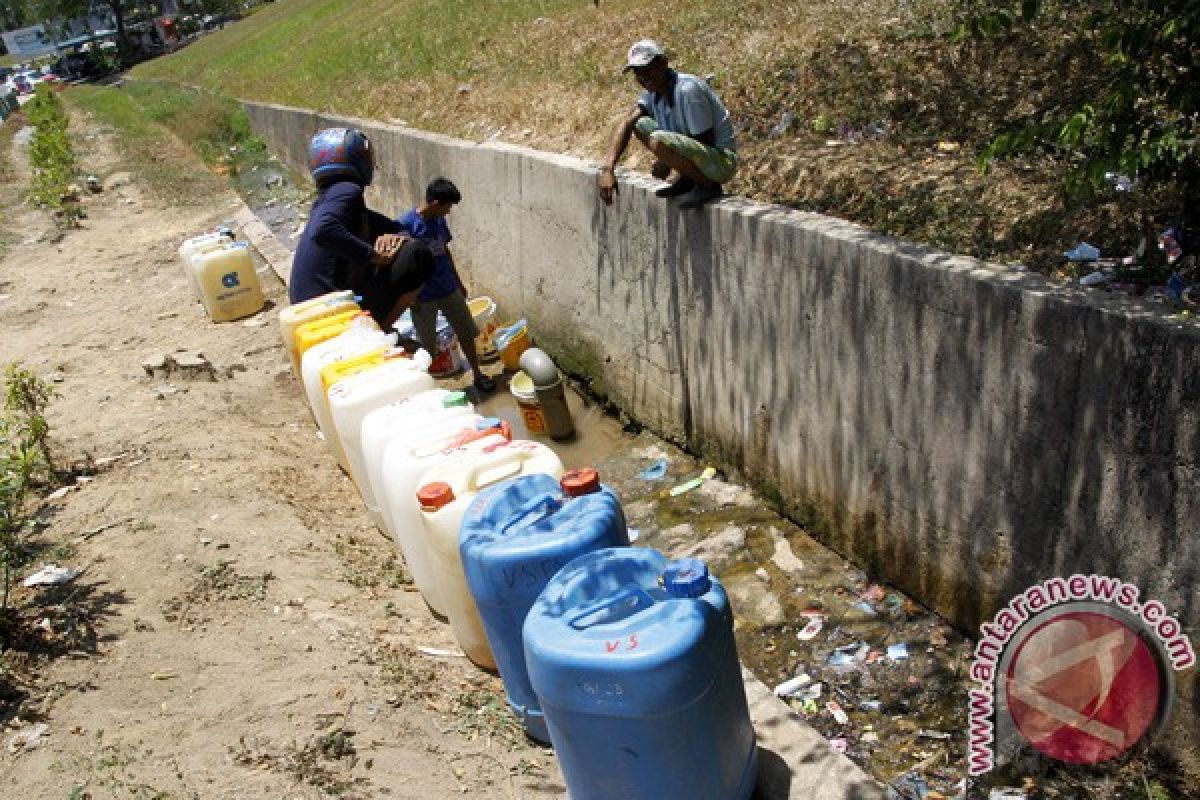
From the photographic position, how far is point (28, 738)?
3.74 m

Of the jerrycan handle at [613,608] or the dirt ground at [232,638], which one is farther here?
the dirt ground at [232,638]

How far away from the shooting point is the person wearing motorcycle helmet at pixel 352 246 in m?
6.59

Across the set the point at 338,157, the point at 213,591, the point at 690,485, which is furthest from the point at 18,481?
the point at 690,485

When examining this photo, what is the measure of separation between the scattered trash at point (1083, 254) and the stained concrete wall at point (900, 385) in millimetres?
760

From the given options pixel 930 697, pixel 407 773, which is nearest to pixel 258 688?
pixel 407 773

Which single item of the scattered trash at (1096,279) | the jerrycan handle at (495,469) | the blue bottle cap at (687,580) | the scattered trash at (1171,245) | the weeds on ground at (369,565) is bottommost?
the weeds on ground at (369,565)

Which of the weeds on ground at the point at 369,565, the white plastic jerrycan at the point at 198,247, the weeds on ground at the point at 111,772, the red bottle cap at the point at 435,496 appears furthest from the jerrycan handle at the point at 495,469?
the white plastic jerrycan at the point at 198,247

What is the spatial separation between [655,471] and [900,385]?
224 centimetres

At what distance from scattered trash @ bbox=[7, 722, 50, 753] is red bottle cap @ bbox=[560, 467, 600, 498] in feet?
6.69

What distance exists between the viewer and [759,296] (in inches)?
212

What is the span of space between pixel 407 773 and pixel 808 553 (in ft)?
8.10

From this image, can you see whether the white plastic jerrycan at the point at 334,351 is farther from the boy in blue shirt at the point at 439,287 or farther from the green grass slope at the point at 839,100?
the green grass slope at the point at 839,100

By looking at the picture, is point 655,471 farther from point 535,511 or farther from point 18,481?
point 18,481

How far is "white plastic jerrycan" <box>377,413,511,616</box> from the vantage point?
14.4 feet
